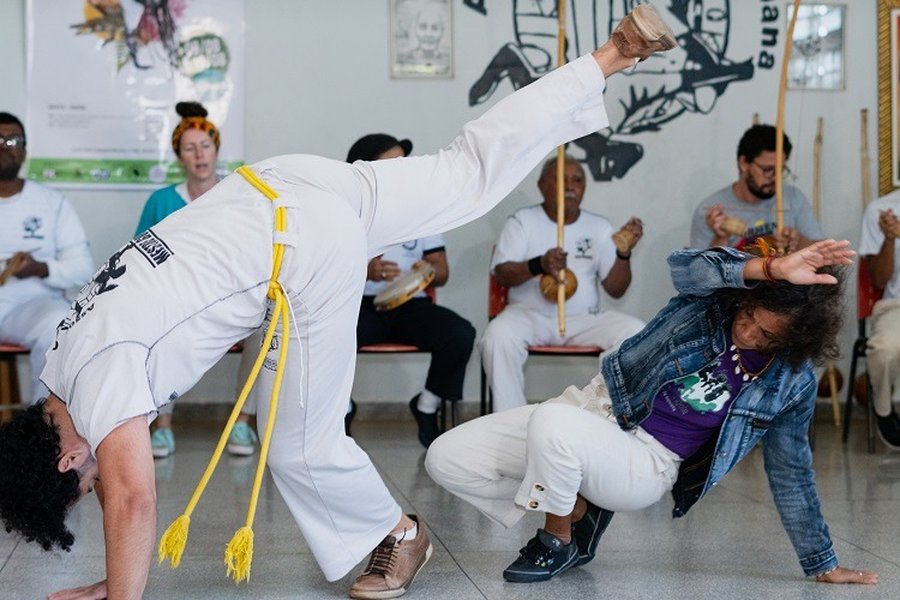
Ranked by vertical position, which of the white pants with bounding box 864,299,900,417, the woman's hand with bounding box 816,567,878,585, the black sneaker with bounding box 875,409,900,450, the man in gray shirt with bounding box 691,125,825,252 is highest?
the man in gray shirt with bounding box 691,125,825,252

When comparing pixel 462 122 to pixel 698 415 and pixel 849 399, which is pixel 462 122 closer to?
pixel 849 399

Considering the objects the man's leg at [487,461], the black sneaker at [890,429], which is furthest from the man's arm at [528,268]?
the man's leg at [487,461]

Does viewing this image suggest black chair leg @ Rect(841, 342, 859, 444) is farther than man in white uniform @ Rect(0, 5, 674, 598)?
Yes

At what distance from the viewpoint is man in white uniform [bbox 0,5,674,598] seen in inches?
92.3

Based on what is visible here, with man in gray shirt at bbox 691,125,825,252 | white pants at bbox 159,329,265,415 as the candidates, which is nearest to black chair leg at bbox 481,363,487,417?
white pants at bbox 159,329,265,415

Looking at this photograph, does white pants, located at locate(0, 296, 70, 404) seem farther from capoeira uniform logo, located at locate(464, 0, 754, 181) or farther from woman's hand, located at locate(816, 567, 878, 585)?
woman's hand, located at locate(816, 567, 878, 585)

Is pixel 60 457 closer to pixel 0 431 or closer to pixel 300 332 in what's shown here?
pixel 0 431

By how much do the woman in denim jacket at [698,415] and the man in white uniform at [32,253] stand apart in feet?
9.58

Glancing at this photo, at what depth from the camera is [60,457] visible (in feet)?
8.01

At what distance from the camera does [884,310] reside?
5695 mm

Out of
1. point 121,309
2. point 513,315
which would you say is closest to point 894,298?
point 513,315

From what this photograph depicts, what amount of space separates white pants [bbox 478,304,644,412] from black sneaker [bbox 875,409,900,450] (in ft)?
3.85

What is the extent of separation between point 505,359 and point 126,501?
3285 millimetres

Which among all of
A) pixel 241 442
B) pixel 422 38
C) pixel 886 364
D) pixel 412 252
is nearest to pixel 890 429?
pixel 886 364
